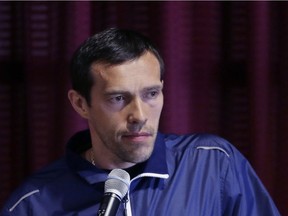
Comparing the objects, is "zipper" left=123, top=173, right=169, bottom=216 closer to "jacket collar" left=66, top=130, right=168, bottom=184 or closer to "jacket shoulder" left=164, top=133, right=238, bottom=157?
"jacket collar" left=66, top=130, right=168, bottom=184

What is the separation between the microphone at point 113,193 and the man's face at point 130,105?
0.69 feet

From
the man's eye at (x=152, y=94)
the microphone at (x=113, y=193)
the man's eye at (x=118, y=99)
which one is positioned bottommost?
the microphone at (x=113, y=193)

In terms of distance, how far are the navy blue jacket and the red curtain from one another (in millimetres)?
251

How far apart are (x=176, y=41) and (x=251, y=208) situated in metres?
0.50

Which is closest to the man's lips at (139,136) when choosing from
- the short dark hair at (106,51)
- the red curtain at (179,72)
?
the short dark hair at (106,51)

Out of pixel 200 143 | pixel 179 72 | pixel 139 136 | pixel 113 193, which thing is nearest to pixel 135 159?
pixel 139 136

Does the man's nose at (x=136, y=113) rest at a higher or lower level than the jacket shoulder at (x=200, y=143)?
higher

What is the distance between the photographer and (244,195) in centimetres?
115

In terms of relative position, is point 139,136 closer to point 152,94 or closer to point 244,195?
point 152,94

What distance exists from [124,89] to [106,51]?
9 cm

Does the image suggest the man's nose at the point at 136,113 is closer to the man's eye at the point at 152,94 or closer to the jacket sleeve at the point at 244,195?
the man's eye at the point at 152,94

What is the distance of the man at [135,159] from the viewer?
3.66ft

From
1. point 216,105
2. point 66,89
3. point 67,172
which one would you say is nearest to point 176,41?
point 216,105

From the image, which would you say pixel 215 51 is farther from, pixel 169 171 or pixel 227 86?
pixel 169 171
